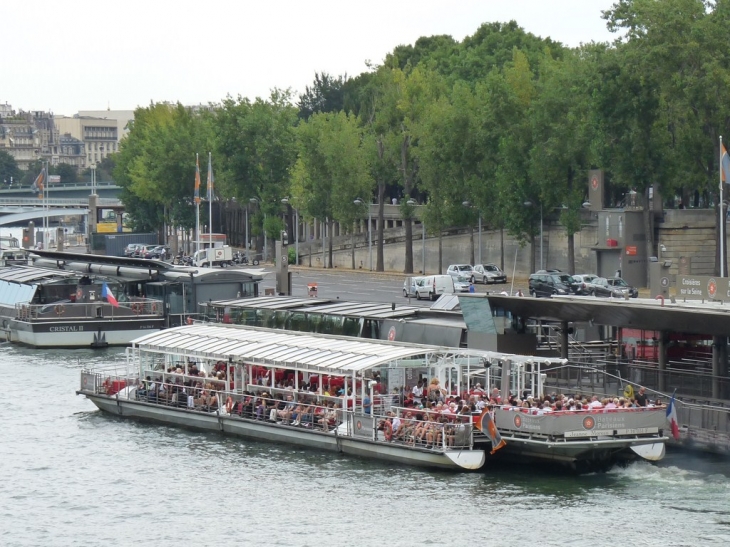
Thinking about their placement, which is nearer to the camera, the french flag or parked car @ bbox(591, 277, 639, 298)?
the french flag

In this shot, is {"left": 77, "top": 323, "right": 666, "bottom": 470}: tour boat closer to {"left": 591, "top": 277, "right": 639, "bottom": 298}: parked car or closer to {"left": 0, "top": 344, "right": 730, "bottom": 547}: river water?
{"left": 0, "top": 344, "right": 730, "bottom": 547}: river water

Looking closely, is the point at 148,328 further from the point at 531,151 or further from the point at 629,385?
the point at 629,385

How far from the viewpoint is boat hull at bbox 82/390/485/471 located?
1683 inches

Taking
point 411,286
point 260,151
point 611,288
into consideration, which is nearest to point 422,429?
point 611,288

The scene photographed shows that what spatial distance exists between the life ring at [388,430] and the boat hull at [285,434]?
0.28 m

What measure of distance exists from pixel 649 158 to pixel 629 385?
43287 mm

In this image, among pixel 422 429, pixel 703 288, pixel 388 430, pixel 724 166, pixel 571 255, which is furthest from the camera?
pixel 571 255

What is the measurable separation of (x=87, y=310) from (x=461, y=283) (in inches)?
1107

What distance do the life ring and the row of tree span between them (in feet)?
142

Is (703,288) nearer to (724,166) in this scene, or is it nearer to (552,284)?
(724,166)

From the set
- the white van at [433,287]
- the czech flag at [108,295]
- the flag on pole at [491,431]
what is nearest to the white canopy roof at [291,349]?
the flag on pole at [491,431]

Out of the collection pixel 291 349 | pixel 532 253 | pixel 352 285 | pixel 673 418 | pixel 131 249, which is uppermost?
pixel 131 249

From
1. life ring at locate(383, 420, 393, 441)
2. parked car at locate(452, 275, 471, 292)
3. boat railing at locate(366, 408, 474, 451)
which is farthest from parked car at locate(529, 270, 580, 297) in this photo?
life ring at locate(383, 420, 393, 441)

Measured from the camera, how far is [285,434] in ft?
157
